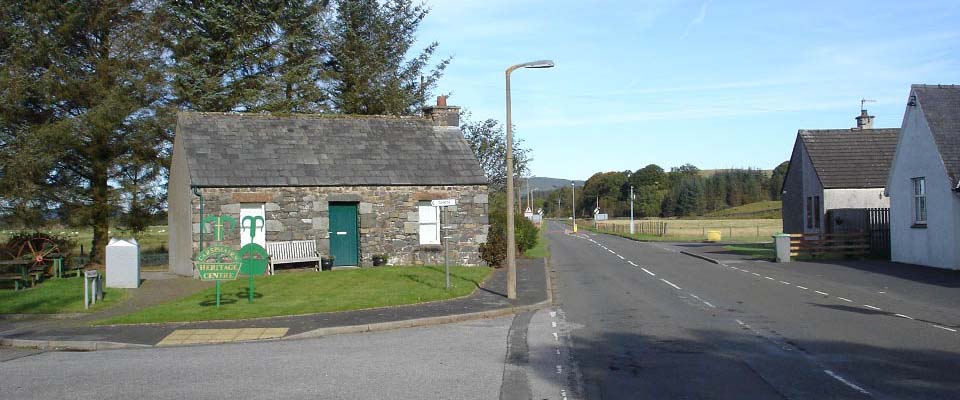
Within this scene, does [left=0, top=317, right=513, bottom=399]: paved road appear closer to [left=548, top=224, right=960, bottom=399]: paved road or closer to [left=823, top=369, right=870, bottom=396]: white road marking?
[left=548, top=224, right=960, bottom=399]: paved road

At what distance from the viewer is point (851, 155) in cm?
3766

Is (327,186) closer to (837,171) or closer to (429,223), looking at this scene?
(429,223)

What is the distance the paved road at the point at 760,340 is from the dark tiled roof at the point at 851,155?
16.1 meters

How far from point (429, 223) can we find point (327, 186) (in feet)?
11.9

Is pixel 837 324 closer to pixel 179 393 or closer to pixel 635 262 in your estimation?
pixel 179 393

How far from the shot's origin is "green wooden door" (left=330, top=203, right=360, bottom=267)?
25750mm

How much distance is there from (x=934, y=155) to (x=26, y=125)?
102 feet

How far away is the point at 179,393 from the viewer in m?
8.55

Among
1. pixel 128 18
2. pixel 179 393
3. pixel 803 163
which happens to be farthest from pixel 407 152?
pixel 803 163

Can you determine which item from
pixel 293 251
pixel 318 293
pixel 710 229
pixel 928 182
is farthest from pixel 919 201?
pixel 710 229

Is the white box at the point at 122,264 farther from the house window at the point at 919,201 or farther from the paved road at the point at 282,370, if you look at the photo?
the house window at the point at 919,201

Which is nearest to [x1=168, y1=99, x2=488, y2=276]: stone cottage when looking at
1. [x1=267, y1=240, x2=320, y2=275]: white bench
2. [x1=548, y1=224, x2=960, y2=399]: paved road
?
[x1=267, y1=240, x2=320, y2=275]: white bench

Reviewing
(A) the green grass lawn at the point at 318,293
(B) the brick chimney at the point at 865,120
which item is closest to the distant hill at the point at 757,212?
(B) the brick chimney at the point at 865,120

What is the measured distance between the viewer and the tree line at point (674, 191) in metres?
131
